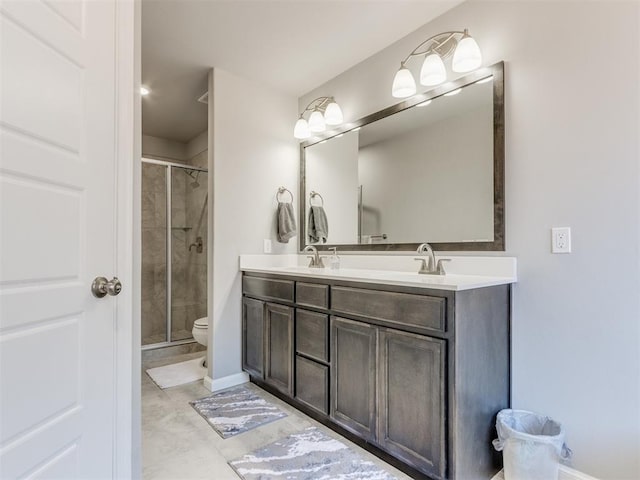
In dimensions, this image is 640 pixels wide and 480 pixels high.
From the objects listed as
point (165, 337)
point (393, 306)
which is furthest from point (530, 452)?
point (165, 337)

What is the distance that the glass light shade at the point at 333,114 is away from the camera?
259 centimetres

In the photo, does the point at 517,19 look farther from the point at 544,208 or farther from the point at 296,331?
the point at 296,331

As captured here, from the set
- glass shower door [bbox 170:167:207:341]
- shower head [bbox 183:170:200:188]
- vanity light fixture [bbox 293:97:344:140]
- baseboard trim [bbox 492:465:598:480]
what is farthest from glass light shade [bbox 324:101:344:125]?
baseboard trim [bbox 492:465:598:480]

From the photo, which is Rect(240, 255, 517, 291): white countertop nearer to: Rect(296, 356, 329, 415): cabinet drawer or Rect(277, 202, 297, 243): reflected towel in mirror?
Rect(277, 202, 297, 243): reflected towel in mirror

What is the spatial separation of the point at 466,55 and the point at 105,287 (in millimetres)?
1938

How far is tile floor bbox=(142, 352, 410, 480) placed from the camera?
1606 millimetres

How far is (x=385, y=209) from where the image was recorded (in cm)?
236

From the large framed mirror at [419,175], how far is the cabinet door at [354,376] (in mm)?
686

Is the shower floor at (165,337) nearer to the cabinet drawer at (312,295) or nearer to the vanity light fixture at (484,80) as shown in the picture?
the cabinet drawer at (312,295)

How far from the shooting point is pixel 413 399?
1507 millimetres

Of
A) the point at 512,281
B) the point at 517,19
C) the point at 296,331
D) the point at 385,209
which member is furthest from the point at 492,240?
the point at 296,331

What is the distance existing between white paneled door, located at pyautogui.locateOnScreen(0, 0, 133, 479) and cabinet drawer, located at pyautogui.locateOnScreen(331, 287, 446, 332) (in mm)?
1071

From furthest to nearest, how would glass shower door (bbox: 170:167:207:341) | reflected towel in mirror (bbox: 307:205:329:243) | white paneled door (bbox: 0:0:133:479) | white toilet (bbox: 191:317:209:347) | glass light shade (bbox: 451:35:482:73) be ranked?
glass shower door (bbox: 170:167:207:341) < white toilet (bbox: 191:317:209:347) < reflected towel in mirror (bbox: 307:205:329:243) < glass light shade (bbox: 451:35:482:73) < white paneled door (bbox: 0:0:133:479)

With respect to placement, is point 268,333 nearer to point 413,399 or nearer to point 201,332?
point 201,332
